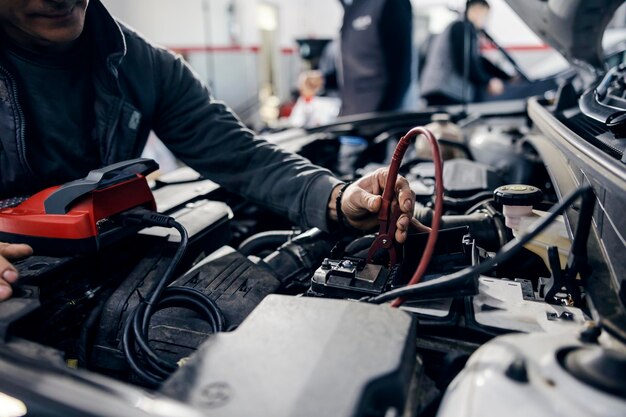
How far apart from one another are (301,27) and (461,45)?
6493 millimetres

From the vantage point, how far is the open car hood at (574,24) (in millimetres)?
1426

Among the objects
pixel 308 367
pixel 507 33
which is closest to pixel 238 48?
pixel 507 33

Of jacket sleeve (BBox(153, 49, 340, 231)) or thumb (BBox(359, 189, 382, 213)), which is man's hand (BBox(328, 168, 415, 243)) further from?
jacket sleeve (BBox(153, 49, 340, 231))

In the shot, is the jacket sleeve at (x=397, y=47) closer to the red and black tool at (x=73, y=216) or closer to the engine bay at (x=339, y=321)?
the engine bay at (x=339, y=321)

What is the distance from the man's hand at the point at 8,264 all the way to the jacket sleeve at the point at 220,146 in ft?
1.74

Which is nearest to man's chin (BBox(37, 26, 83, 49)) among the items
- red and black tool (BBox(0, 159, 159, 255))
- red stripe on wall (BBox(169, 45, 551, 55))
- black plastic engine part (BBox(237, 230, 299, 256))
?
red and black tool (BBox(0, 159, 159, 255))

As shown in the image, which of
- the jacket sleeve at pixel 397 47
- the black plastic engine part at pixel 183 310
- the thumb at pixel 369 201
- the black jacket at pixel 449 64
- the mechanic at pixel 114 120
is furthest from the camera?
the black jacket at pixel 449 64

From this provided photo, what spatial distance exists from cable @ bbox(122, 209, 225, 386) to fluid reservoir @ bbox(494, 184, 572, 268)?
1.89ft

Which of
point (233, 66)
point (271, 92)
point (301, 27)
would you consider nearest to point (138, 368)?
point (233, 66)

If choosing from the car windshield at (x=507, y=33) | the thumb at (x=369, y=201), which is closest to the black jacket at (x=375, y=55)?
the thumb at (x=369, y=201)

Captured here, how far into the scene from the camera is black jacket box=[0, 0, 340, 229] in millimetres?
1125

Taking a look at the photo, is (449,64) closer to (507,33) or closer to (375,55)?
(375,55)

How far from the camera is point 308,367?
53cm

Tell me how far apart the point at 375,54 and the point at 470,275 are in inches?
89.7
